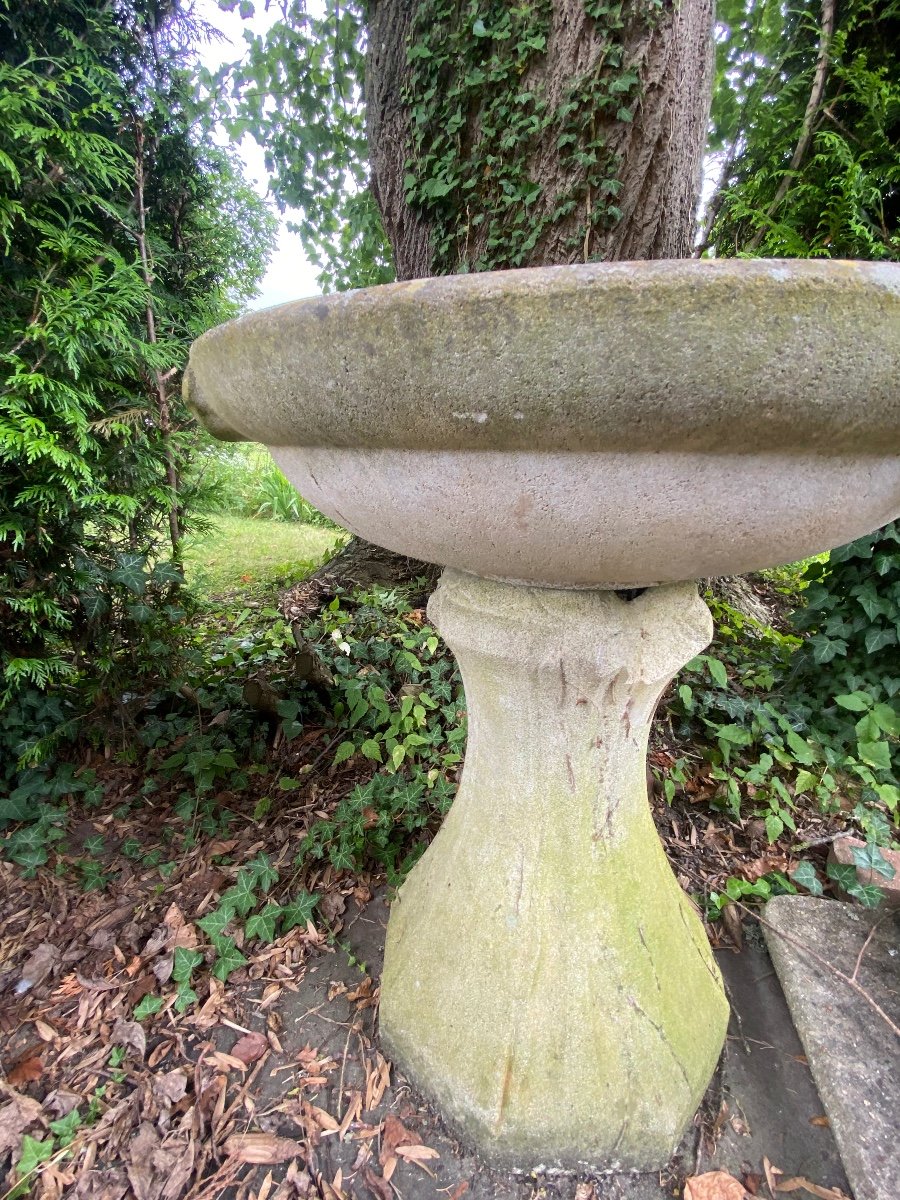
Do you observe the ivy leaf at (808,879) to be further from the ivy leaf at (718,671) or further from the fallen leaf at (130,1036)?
the fallen leaf at (130,1036)

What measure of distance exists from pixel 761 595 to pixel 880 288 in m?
3.03

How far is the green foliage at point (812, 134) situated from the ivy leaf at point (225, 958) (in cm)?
270

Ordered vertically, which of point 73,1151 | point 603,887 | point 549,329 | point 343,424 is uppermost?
point 549,329

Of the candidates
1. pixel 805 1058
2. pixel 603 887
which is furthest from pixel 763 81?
pixel 805 1058

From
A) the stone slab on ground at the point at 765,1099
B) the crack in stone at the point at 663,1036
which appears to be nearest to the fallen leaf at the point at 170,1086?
the crack in stone at the point at 663,1036

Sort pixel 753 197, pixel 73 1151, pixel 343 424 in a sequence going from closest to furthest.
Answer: pixel 343 424 < pixel 73 1151 < pixel 753 197

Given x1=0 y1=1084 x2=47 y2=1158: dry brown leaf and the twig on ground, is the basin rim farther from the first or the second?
x1=0 y1=1084 x2=47 y2=1158: dry brown leaf

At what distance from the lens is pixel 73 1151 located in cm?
113

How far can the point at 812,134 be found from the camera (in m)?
2.21

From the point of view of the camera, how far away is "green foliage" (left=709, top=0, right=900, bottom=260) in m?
1.97

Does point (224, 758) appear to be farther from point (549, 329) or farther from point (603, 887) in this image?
point (549, 329)

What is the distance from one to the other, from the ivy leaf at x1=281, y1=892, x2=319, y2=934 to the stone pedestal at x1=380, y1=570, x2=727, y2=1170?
1.26 ft

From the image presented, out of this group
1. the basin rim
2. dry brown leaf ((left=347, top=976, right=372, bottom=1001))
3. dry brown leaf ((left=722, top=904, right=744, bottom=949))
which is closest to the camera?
the basin rim

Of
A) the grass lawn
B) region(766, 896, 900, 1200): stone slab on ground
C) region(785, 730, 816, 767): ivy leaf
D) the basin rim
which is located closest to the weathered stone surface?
the basin rim
